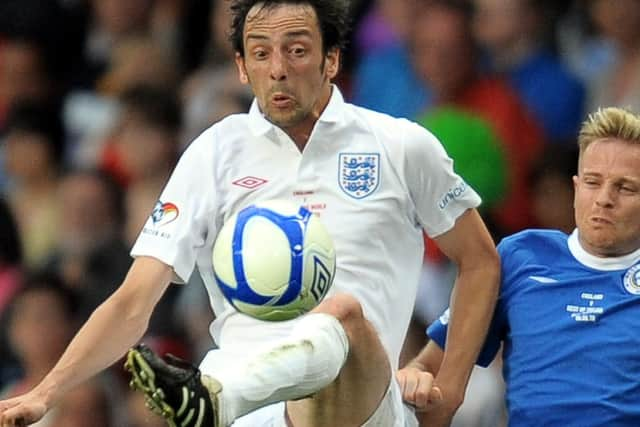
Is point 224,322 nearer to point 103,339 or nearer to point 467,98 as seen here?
point 103,339

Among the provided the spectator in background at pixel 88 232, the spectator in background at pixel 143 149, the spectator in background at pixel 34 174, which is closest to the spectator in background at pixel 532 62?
the spectator in background at pixel 143 149

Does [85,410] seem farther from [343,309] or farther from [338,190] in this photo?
[343,309]

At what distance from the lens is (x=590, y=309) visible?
6.93 m

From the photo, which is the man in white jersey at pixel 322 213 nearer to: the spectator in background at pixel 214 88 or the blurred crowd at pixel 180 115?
the blurred crowd at pixel 180 115

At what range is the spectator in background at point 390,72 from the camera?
1092cm

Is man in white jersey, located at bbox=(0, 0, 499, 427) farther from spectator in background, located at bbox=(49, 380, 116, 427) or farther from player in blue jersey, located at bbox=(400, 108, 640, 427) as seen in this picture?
spectator in background, located at bbox=(49, 380, 116, 427)

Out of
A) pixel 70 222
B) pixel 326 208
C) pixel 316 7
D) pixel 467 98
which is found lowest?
pixel 70 222

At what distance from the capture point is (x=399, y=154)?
723 centimetres

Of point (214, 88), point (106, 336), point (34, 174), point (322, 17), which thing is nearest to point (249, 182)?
point (322, 17)

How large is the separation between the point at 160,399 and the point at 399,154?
148 cm

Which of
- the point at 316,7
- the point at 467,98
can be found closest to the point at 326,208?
the point at 316,7

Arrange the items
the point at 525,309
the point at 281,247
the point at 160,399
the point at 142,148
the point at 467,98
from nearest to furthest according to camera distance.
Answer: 1. the point at 160,399
2. the point at 281,247
3. the point at 525,309
4. the point at 467,98
5. the point at 142,148

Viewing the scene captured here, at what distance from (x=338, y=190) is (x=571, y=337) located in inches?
35.5

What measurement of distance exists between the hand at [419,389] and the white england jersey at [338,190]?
164 mm
